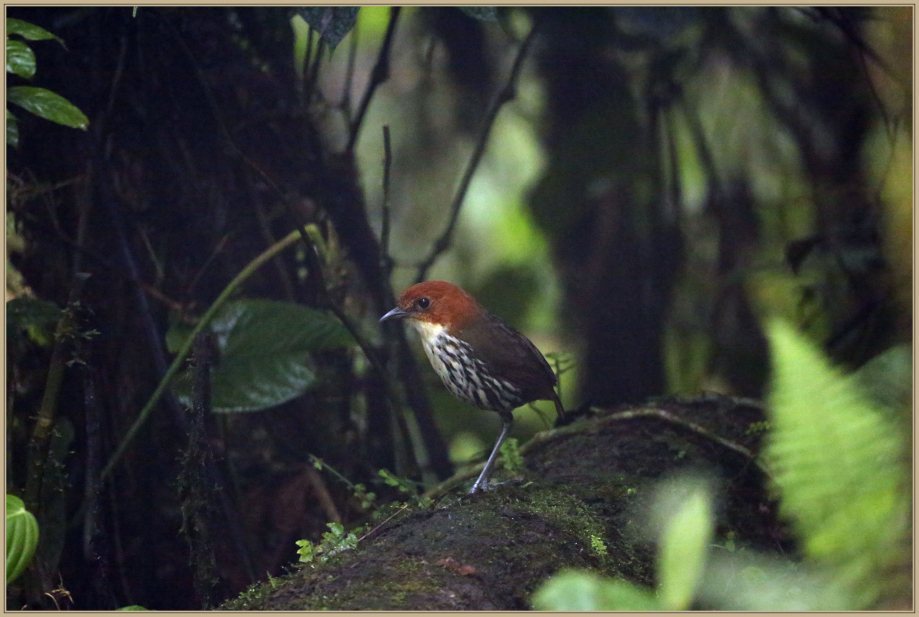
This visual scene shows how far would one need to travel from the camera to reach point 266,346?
271 centimetres

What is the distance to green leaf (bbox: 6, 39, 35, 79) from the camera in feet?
6.52

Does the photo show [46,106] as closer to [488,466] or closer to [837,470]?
[488,466]

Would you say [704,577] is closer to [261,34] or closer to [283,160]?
[283,160]

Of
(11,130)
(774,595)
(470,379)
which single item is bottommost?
(470,379)

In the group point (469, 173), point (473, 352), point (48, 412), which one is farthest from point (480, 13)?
point (48, 412)

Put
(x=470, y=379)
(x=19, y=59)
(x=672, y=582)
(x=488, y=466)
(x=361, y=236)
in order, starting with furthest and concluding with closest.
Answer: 1. (x=361, y=236)
2. (x=470, y=379)
3. (x=488, y=466)
4. (x=19, y=59)
5. (x=672, y=582)

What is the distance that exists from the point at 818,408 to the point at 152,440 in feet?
7.92

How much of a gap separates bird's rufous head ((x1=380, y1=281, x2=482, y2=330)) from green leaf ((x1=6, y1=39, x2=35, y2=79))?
141 cm

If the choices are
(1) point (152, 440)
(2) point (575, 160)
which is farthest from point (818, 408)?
(2) point (575, 160)

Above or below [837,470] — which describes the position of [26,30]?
above

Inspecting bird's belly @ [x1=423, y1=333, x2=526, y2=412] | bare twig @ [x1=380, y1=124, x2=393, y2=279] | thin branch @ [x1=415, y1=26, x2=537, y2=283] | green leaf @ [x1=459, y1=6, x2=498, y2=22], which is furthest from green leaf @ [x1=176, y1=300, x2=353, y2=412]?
green leaf @ [x1=459, y1=6, x2=498, y2=22]

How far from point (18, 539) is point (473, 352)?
158 cm

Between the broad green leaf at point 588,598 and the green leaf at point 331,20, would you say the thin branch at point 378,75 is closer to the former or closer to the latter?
the green leaf at point 331,20

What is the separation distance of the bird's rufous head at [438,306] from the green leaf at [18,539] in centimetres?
144
